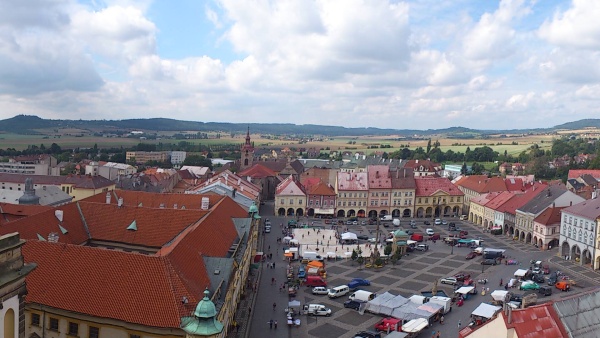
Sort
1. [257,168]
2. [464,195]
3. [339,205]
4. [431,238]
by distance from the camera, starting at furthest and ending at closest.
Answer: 1. [257,168]
2. [464,195]
3. [339,205]
4. [431,238]

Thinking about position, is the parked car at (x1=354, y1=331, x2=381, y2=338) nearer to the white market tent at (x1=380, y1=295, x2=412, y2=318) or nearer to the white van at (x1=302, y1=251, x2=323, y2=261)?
the white market tent at (x1=380, y1=295, x2=412, y2=318)

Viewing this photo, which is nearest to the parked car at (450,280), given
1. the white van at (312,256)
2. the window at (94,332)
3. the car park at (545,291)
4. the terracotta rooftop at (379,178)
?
the car park at (545,291)

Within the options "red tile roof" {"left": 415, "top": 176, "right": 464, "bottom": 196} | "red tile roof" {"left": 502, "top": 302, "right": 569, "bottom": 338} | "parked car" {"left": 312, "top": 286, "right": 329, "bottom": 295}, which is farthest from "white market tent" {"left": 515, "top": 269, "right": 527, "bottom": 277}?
"red tile roof" {"left": 415, "top": 176, "right": 464, "bottom": 196}

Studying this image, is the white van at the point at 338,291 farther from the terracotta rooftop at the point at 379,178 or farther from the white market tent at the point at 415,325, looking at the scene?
the terracotta rooftop at the point at 379,178

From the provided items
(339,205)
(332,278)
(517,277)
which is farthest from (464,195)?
(332,278)

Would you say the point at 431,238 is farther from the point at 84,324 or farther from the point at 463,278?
the point at 84,324

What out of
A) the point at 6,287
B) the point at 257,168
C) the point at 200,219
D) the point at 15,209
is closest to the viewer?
the point at 6,287

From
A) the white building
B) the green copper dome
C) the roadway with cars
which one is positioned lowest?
the roadway with cars
